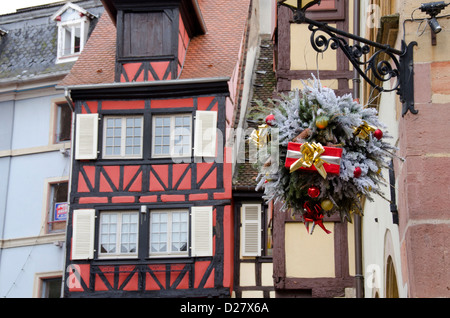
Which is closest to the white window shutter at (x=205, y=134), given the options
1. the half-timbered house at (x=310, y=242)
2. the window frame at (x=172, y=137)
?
the window frame at (x=172, y=137)

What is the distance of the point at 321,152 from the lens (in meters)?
5.85

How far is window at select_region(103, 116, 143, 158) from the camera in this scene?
19.7 metres

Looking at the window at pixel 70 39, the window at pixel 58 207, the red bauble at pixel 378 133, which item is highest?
the window at pixel 70 39

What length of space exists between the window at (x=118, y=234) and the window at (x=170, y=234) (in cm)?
39

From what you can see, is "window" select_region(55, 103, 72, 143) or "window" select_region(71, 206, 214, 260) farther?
"window" select_region(55, 103, 72, 143)

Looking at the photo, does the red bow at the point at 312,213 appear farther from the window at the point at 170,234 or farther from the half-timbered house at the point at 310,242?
the window at the point at 170,234

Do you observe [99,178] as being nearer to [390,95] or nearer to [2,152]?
[2,152]

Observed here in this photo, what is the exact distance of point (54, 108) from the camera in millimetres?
22297

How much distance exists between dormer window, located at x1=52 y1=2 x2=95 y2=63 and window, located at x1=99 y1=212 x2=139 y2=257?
216 inches

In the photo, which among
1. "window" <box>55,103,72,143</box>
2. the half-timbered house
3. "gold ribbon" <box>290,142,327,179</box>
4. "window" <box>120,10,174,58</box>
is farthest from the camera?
"window" <box>55,103,72,143</box>

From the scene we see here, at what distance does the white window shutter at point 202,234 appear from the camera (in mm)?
18891

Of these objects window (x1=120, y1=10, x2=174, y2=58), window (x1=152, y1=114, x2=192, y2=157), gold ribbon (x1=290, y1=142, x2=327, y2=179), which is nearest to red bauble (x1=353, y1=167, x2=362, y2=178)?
gold ribbon (x1=290, y1=142, x2=327, y2=179)

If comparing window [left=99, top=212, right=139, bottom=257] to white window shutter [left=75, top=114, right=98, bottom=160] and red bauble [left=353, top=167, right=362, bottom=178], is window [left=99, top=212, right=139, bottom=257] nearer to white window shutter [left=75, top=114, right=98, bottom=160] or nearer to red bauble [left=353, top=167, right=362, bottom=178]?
white window shutter [left=75, top=114, right=98, bottom=160]

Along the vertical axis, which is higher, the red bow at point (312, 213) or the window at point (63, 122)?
the window at point (63, 122)
